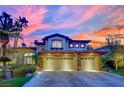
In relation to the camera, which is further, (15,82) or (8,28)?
(8,28)

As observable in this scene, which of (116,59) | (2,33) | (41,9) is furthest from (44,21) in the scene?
(116,59)

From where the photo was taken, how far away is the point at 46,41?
12711 millimetres

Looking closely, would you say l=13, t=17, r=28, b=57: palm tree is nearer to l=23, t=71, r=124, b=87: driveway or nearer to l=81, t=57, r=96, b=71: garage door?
l=23, t=71, r=124, b=87: driveway

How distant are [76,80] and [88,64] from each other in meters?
1.44

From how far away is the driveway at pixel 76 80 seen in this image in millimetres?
11836

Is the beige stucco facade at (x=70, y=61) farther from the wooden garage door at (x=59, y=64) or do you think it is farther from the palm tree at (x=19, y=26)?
the palm tree at (x=19, y=26)

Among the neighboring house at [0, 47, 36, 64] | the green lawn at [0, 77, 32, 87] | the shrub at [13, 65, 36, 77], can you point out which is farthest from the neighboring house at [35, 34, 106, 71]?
the green lawn at [0, 77, 32, 87]

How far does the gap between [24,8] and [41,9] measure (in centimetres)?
70

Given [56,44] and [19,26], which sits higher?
[19,26]

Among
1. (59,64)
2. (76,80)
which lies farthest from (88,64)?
(76,80)

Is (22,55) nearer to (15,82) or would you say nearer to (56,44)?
(15,82)

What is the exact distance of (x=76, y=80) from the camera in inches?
487

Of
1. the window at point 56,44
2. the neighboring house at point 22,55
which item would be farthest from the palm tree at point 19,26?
the window at point 56,44

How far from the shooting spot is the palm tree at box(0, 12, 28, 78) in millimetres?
12385
